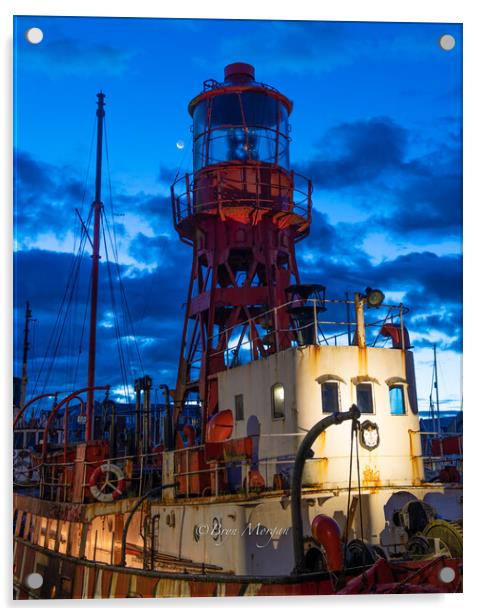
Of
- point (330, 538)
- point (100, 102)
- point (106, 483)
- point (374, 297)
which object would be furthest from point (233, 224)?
point (330, 538)

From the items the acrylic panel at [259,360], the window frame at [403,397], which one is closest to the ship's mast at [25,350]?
the acrylic panel at [259,360]

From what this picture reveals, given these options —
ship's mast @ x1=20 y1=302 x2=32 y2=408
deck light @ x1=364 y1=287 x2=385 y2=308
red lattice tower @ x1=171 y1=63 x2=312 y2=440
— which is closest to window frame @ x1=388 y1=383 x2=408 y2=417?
deck light @ x1=364 y1=287 x2=385 y2=308

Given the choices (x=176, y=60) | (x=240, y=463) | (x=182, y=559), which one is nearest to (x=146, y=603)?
(x=182, y=559)

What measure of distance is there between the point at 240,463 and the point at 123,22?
22.0ft

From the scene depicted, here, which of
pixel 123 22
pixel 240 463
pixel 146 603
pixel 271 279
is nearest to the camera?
pixel 146 603

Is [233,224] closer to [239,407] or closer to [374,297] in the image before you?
[239,407]

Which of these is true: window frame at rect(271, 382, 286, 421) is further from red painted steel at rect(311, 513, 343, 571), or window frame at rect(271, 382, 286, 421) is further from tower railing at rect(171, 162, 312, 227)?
tower railing at rect(171, 162, 312, 227)

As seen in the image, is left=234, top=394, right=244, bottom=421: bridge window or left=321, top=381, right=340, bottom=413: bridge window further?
left=234, top=394, right=244, bottom=421: bridge window

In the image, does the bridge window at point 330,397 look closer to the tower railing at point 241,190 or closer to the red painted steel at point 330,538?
the red painted steel at point 330,538

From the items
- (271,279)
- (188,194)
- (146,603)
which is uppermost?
(188,194)

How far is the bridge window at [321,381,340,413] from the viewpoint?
484 inches

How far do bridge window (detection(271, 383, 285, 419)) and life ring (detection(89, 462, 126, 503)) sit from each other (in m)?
3.28

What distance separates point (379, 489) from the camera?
478 inches

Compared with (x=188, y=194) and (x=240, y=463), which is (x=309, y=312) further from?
(x=188, y=194)
